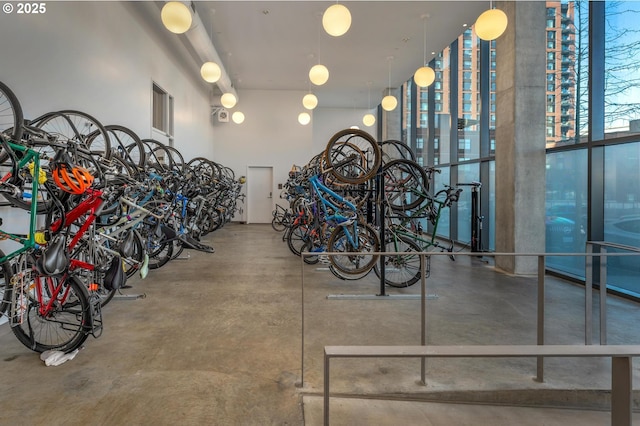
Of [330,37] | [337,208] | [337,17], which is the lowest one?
[337,208]

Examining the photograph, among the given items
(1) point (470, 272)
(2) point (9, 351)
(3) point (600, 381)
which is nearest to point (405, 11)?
(1) point (470, 272)

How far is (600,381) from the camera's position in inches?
93.1

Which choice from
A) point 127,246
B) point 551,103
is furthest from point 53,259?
point 551,103

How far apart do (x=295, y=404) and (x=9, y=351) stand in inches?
85.0

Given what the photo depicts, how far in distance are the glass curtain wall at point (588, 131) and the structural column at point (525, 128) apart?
171 millimetres

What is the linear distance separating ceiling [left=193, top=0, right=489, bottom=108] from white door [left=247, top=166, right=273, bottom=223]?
2792 mm

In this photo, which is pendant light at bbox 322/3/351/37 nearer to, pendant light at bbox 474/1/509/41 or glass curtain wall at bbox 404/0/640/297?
pendant light at bbox 474/1/509/41

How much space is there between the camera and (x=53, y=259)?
2250 mm

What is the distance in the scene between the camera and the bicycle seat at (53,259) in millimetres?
2221

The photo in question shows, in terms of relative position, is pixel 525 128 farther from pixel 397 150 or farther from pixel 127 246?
pixel 127 246

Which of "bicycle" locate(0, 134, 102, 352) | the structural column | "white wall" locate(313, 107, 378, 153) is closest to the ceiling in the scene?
the structural column

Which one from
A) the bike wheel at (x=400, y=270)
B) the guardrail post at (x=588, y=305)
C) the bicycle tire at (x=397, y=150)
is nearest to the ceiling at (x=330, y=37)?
the bicycle tire at (x=397, y=150)

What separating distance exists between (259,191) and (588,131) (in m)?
9.22

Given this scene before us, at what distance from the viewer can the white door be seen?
11.9 meters
